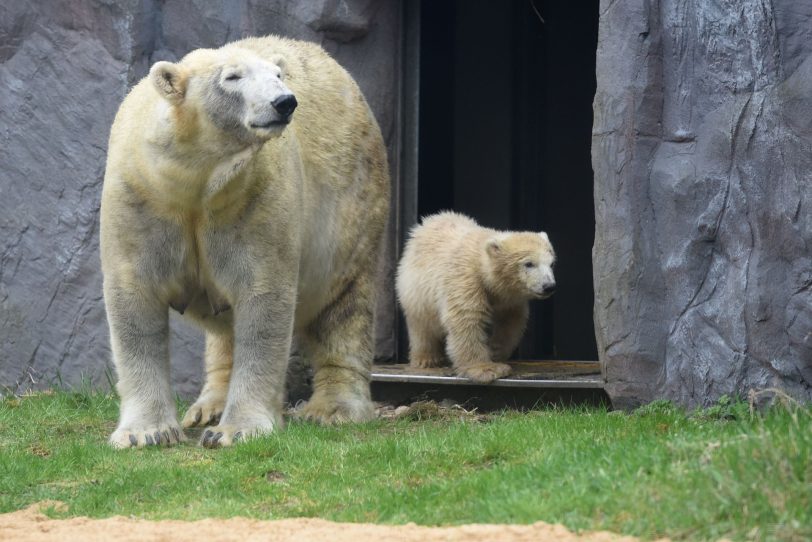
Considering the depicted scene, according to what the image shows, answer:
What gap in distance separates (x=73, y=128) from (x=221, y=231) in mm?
2721

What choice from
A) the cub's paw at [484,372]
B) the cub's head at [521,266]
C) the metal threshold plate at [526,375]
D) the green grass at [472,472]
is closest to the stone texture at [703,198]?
the green grass at [472,472]

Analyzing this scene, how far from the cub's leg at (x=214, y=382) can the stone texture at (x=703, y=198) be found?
2.12 m

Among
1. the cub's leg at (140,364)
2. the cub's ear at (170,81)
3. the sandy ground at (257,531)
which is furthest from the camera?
the cub's leg at (140,364)

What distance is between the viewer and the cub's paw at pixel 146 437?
19.9ft

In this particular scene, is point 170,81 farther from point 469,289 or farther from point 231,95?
point 469,289

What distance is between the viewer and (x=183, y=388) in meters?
8.33

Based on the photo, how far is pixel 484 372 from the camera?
766cm

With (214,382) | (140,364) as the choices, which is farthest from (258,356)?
(214,382)

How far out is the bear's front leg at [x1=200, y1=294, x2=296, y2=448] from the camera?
6.20m

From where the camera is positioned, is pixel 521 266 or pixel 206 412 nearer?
pixel 206 412

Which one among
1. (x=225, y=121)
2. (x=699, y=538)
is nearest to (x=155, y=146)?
(x=225, y=121)

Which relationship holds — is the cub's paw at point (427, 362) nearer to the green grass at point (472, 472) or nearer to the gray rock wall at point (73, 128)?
the green grass at point (472, 472)

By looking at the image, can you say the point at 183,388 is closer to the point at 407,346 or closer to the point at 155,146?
the point at 407,346

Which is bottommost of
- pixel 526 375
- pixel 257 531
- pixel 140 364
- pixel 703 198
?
pixel 526 375
